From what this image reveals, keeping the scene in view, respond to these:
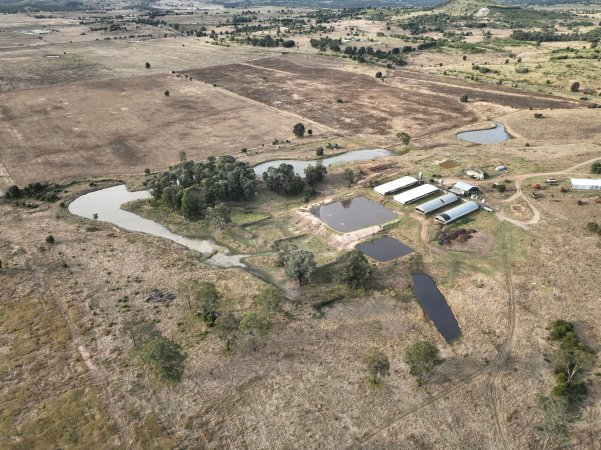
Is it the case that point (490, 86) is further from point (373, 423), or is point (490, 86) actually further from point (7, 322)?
point (7, 322)

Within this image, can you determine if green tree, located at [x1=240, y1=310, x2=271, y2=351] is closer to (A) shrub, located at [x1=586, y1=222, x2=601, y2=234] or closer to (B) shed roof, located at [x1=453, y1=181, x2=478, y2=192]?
(B) shed roof, located at [x1=453, y1=181, x2=478, y2=192]

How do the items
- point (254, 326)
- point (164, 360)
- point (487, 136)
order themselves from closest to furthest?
point (164, 360)
point (254, 326)
point (487, 136)

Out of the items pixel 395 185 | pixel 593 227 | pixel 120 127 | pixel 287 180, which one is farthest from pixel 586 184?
pixel 120 127

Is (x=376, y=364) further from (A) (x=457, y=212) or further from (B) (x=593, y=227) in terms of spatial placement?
(B) (x=593, y=227)

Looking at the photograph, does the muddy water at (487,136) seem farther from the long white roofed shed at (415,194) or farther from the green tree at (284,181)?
the green tree at (284,181)

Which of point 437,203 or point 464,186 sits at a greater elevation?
point 464,186

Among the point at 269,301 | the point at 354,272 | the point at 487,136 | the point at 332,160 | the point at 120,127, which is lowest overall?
the point at 120,127

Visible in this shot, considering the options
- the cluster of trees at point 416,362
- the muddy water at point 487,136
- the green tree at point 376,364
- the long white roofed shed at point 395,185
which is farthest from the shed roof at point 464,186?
the green tree at point 376,364
